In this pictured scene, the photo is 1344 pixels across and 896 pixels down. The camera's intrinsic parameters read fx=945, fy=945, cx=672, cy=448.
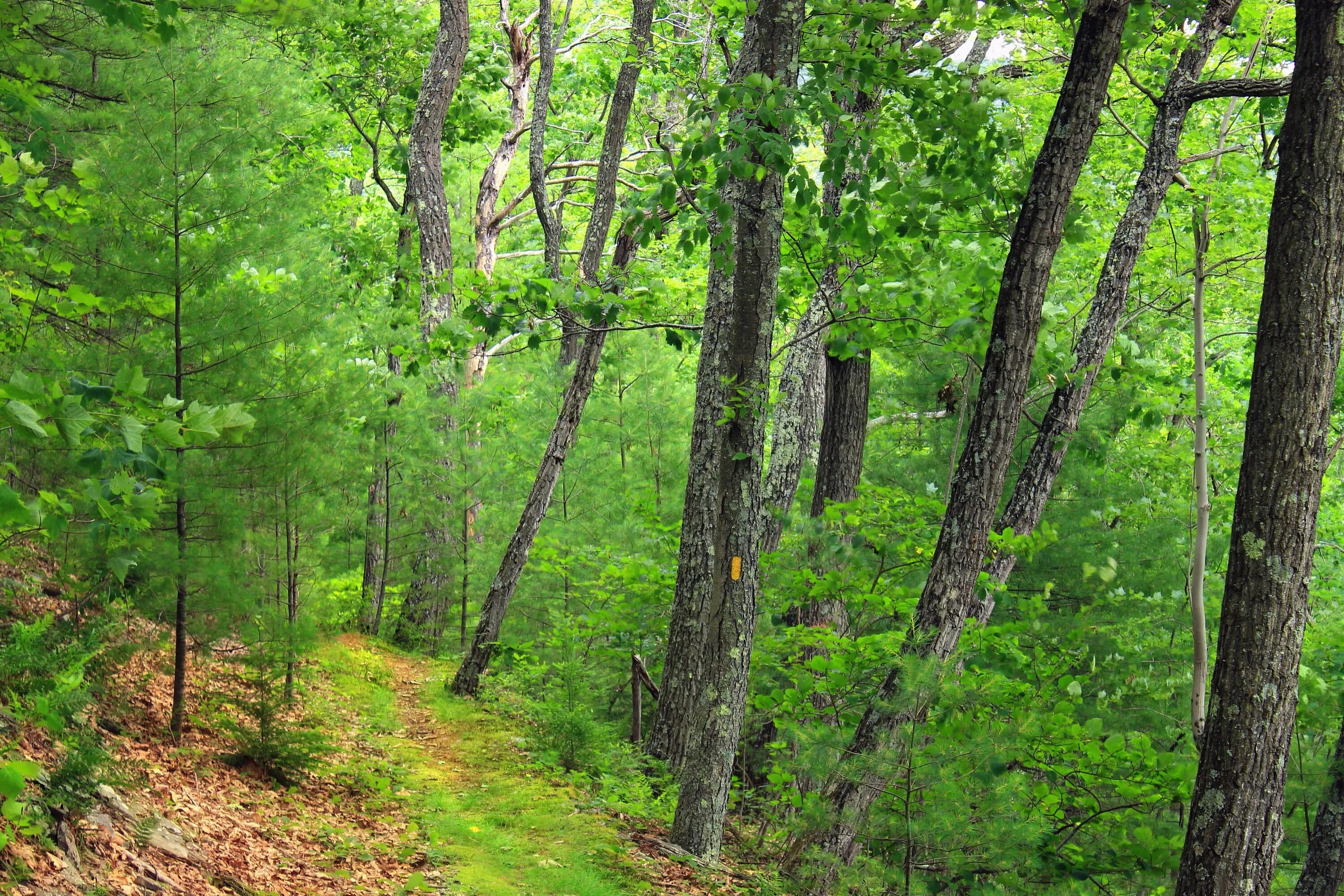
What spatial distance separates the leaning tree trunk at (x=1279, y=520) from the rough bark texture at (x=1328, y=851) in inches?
63.9

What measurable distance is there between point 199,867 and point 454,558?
28.7ft

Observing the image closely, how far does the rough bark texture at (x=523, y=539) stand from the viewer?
32.5ft

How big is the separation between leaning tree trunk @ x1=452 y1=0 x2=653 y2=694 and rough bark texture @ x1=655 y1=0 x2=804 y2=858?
3946 mm

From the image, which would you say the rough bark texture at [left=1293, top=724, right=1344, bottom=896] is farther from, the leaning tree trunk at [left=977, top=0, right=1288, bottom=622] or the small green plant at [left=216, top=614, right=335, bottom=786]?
the small green plant at [left=216, top=614, right=335, bottom=786]

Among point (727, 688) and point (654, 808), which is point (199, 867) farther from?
point (654, 808)

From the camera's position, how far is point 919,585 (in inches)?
437

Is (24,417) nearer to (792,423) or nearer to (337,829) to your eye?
(337,829)

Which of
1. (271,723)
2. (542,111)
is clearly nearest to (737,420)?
(271,723)

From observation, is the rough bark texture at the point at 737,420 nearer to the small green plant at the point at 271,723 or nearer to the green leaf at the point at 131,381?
the small green plant at the point at 271,723

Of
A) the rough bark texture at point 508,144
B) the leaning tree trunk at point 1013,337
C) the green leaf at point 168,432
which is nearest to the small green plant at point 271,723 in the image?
the leaning tree trunk at point 1013,337

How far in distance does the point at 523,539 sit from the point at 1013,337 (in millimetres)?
6581

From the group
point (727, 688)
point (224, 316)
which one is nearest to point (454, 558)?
point (224, 316)

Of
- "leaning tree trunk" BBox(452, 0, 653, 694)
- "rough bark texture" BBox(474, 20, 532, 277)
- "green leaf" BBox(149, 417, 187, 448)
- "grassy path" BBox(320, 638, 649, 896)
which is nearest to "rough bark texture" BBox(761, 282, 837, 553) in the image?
"leaning tree trunk" BBox(452, 0, 653, 694)

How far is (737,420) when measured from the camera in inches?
201
